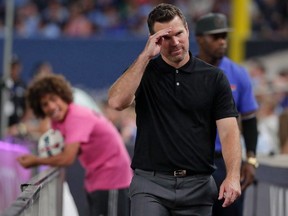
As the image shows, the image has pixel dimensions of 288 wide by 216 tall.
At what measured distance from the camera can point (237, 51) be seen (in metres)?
21.6

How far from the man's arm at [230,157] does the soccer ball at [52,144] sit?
3.43 metres

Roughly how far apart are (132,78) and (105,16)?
17.2 metres

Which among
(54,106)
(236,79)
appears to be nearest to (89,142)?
(54,106)

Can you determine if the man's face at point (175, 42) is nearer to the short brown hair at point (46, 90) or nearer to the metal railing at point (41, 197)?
the metal railing at point (41, 197)

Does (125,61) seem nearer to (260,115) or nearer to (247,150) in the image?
(260,115)

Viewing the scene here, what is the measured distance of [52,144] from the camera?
34.7 feet

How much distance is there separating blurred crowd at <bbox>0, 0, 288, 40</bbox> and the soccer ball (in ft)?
40.0

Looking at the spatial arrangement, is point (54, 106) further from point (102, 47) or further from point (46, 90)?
point (102, 47)

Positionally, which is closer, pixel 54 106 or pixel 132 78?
pixel 132 78

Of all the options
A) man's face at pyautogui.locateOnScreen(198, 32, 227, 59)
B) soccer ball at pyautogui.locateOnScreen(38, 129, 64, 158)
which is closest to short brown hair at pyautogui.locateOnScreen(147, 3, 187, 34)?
man's face at pyautogui.locateOnScreen(198, 32, 227, 59)

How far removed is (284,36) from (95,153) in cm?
1263

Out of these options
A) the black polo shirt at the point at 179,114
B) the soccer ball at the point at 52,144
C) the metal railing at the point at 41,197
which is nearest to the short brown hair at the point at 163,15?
the black polo shirt at the point at 179,114

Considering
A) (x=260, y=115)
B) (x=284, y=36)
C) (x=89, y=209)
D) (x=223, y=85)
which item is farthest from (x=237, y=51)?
(x=223, y=85)

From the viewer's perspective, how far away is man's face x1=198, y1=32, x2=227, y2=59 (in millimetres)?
9219
